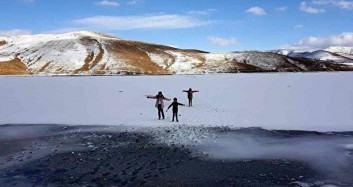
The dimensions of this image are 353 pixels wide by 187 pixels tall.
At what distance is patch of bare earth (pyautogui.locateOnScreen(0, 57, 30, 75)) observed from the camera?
539 ft

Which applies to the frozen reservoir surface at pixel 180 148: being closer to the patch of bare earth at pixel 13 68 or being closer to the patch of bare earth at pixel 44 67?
the patch of bare earth at pixel 13 68

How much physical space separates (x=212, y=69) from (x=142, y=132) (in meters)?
177

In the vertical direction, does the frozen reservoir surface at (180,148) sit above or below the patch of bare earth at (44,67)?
below

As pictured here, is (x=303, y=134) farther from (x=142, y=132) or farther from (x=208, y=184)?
(x=208, y=184)

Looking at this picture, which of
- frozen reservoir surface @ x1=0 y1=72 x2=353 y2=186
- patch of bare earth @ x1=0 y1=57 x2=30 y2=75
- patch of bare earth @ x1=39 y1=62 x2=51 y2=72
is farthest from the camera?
patch of bare earth @ x1=39 y1=62 x2=51 y2=72

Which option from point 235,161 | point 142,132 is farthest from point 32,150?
point 235,161

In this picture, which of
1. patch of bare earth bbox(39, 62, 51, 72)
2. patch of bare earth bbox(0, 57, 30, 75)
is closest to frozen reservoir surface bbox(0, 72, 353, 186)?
patch of bare earth bbox(0, 57, 30, 75)

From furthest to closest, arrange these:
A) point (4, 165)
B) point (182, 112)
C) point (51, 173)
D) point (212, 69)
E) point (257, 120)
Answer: point (212, 69), point (182, 112), point (257, 120), point (4, 165), point (51, 173)

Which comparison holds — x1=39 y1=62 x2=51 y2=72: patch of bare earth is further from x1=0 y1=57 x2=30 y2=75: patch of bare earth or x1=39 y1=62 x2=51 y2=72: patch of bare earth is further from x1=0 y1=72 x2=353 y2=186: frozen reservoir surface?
x1=0 y1=72 x2=353 y2=186: frozen reservoir surface

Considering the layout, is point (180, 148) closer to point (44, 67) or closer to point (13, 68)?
point (13, 68)

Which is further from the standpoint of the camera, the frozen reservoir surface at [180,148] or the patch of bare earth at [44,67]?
the patch of bare earth at [44,67]

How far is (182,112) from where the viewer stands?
30797 mm

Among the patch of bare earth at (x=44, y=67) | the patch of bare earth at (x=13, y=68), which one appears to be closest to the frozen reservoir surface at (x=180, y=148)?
the patch of bare earth at (x=13, y=68)

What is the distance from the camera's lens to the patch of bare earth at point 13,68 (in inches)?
6472
